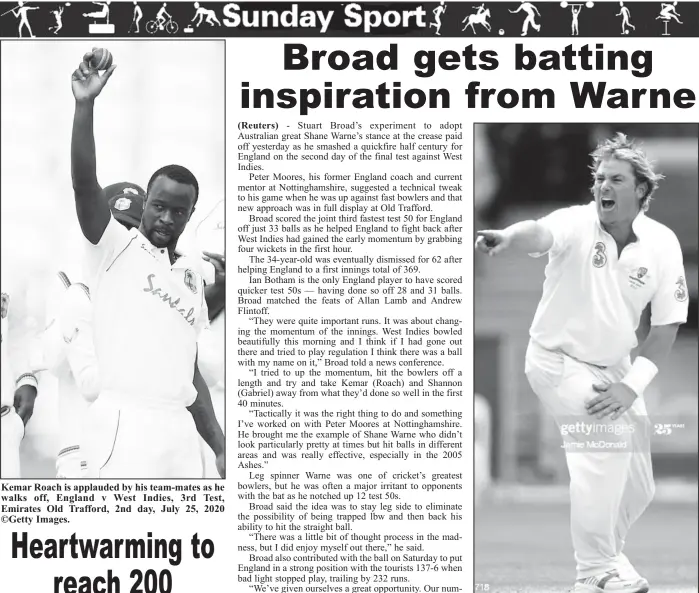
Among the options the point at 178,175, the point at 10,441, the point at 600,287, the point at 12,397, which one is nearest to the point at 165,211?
the point at 178,175

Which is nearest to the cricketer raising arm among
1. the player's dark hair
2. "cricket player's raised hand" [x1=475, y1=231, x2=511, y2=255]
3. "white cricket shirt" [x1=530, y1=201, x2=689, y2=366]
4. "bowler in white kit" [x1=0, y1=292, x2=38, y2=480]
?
"white cricket shirt" [x1=530, y1=201, x2=689, y2=366]

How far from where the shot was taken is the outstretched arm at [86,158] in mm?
5500

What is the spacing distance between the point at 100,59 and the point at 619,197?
245cm

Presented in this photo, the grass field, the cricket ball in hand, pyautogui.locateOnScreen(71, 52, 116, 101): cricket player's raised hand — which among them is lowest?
the grass field

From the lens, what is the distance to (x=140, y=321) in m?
5.57

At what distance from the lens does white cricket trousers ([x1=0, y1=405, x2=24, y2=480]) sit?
5.64 m

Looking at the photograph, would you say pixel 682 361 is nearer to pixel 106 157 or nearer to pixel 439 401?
pixel 439 401

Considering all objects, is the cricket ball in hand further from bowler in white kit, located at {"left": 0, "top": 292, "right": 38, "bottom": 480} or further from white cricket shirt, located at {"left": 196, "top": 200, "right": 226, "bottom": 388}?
bowler in white kit, located at {"left": 0, "top": 292, "right": 38, "bottom": 480}

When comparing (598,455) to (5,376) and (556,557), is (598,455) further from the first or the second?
(5,376)

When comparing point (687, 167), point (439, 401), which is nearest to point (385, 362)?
point (439, 401)

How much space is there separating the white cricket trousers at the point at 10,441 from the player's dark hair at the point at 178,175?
3.97ft

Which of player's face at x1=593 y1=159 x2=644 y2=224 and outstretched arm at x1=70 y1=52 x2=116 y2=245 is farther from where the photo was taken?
player's face at x1=593 y1=159 x2=644 y2=224

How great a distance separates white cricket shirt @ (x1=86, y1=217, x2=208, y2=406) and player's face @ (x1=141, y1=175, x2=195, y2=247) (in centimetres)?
5

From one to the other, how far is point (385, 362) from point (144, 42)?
182cm
